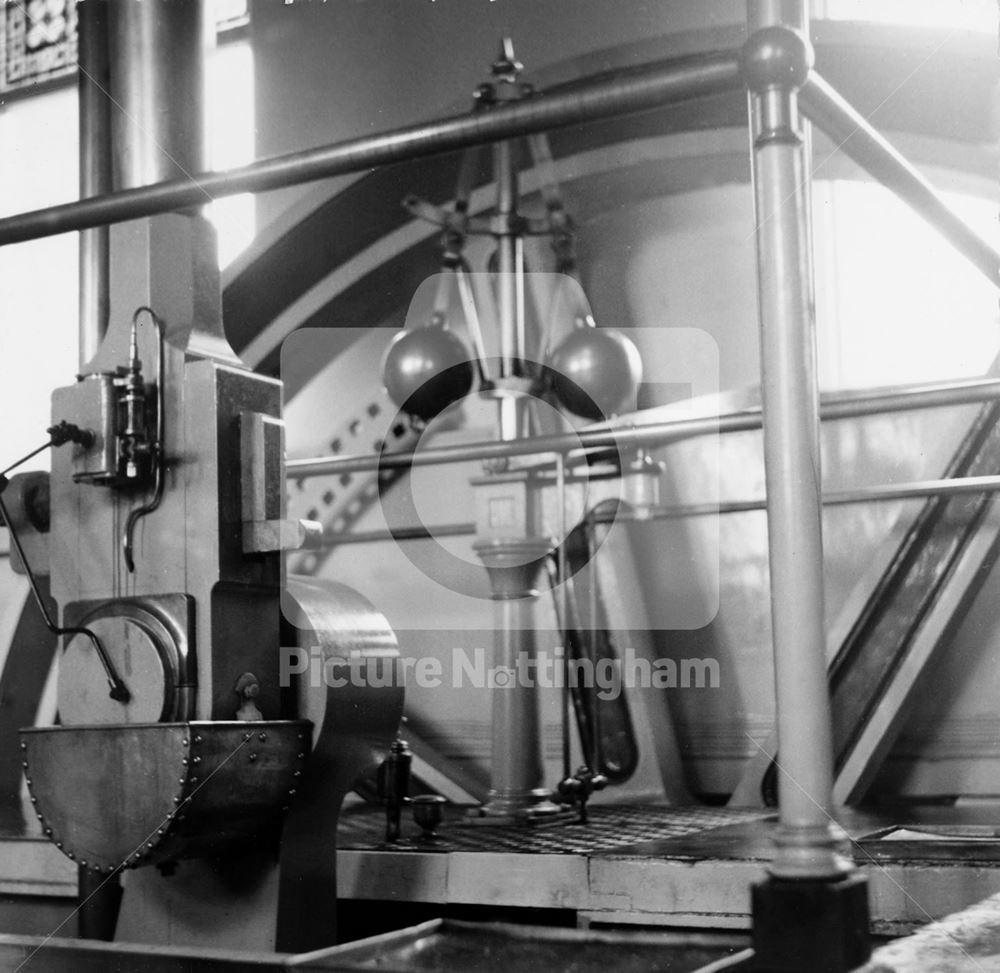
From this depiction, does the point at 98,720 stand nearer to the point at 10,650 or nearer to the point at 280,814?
the point at 280,814

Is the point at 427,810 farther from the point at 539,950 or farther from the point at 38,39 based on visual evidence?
the point at 38,39

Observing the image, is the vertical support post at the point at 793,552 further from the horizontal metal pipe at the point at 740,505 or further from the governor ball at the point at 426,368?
the governor ball at the point at 426,368

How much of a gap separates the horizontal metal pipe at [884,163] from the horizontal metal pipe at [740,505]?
0.71m

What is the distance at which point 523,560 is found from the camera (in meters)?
4.02

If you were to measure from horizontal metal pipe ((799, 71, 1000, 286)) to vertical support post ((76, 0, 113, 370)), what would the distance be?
284cm

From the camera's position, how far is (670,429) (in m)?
4.40

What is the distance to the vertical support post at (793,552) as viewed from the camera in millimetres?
1626

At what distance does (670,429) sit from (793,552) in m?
2.75

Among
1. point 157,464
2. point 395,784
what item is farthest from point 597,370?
point 157,464

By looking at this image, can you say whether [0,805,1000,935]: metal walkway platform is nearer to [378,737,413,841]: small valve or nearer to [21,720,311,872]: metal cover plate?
[378,737,413,841]: small valve

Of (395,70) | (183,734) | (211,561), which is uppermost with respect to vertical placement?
(395,70)

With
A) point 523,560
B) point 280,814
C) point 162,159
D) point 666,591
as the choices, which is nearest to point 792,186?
point 280,814

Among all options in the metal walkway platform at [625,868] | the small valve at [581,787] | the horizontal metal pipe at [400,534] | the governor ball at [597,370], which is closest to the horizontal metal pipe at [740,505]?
the horizontal metal pipe at [400,534]

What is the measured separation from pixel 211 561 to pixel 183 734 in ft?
1.07
